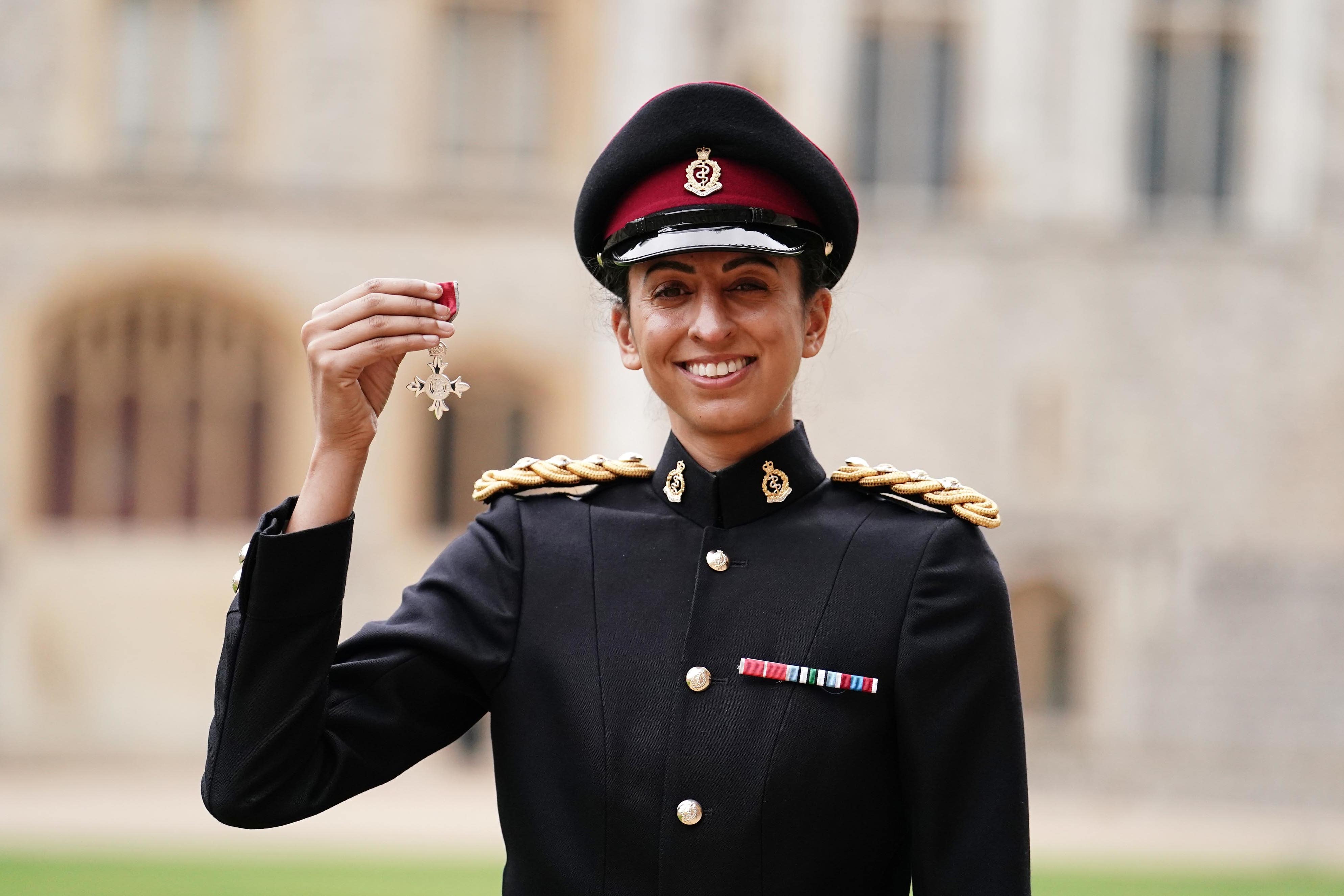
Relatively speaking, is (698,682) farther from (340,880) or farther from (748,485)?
(340,880)

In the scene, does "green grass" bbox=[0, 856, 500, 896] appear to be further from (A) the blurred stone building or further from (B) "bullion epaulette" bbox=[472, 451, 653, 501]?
(B) "bullion epaulette" bbox=[472, 451, 653, 501]

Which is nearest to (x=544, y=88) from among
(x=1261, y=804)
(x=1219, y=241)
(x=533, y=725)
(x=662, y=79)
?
(x=662, y=79)

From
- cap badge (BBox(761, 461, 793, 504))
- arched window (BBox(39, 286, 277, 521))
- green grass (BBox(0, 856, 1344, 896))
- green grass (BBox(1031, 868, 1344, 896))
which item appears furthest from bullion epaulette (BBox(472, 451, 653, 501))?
arched window (BBox(39, 286, 277, 521))

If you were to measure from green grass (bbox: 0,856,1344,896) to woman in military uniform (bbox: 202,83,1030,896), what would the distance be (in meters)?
7.09

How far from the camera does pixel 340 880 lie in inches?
376

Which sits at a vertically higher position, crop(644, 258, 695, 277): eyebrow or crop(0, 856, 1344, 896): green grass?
crop(644, 258, 695, 277): eyebrow

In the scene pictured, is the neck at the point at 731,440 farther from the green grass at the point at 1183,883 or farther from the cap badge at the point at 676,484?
the green grass at the point at 1183,883

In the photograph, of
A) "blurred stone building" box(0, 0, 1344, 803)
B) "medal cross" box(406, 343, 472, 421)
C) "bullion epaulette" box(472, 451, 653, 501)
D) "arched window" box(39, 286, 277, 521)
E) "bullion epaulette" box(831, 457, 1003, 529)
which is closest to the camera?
"medal cross" box(406, 343, 472, 421)

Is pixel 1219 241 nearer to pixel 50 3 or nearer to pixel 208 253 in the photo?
pixel 208 253

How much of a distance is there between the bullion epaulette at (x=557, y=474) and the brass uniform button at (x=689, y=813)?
0.53m

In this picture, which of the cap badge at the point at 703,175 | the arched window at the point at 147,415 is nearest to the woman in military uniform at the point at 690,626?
the cap badge at the point at 703,175

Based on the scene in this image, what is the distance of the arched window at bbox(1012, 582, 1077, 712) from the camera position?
15.3 m

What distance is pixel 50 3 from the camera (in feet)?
49.5

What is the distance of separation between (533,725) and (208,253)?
535 inches
